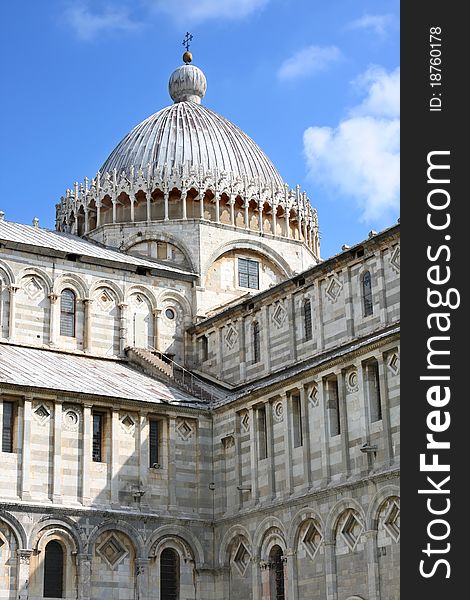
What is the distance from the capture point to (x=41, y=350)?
156ft

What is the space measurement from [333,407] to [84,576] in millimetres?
10253

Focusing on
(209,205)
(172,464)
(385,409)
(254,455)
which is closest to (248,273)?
(209,205)

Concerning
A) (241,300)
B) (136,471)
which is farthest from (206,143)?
(136,471)

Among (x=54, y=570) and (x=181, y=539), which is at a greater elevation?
(x=181, y=539)

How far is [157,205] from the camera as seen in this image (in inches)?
2179

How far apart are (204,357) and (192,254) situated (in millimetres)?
5503

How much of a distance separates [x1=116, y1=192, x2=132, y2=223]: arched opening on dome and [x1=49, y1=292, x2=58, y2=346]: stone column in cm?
785

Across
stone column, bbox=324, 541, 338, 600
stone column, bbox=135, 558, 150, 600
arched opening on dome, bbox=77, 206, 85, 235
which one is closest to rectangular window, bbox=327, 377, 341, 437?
stone column, bbox=324, 541, 338, 600

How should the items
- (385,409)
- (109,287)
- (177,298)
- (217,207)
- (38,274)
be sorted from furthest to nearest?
(217,207) < (177,298) < (109,287) < (38,274) < (385,409)

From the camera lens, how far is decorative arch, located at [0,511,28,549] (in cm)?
3931

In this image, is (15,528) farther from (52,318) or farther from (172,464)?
(52,318)

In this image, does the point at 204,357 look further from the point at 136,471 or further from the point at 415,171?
the point at 415,171

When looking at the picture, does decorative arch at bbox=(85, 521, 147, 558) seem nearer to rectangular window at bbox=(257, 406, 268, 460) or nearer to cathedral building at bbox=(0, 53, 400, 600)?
cathedral building at bbox=(0, 53, 400, 600)

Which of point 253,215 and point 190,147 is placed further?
point 190,147
